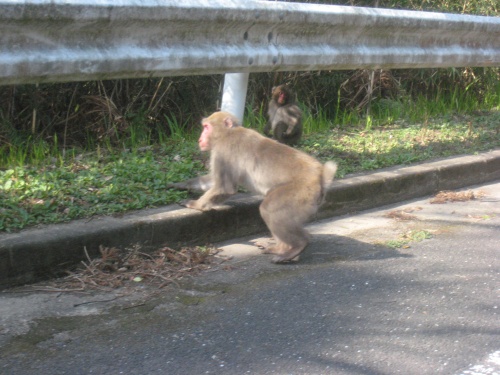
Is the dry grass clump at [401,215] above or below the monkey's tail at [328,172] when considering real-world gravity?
below

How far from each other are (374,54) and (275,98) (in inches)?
40.0

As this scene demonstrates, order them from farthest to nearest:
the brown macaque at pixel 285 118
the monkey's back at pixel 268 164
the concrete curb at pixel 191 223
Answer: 1. the brown macaque at pixel 285 118
2. the monkey's back at pixel 268 164
3. the concrete curb at pixel 191 223

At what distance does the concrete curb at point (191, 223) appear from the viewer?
3.97 metres

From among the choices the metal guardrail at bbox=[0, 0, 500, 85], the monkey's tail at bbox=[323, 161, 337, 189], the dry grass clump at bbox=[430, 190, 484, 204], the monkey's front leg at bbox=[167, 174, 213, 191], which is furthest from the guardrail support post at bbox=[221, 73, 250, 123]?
the dry grass clump at bbox=[430, 190, 484, 204]

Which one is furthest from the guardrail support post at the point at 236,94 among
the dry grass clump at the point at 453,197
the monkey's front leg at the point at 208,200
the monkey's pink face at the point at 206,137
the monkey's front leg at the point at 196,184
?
the dry grass clump at the point at 453,197

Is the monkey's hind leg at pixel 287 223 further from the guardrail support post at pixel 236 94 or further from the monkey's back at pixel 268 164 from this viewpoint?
the guardrail support post at pixel 236 94

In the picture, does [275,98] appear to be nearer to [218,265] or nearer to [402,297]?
[218,265]

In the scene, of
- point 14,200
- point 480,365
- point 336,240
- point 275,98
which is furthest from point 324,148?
point 480,365

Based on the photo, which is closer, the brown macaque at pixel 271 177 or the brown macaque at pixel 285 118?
the brown macaque at pixel 271 177

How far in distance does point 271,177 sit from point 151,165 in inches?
45.9

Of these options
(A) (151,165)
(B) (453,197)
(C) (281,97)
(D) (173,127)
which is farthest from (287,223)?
(D) (173,127)

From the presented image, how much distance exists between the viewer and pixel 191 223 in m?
4.62

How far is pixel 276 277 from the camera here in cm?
424

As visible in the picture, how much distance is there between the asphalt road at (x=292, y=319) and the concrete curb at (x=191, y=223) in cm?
17
